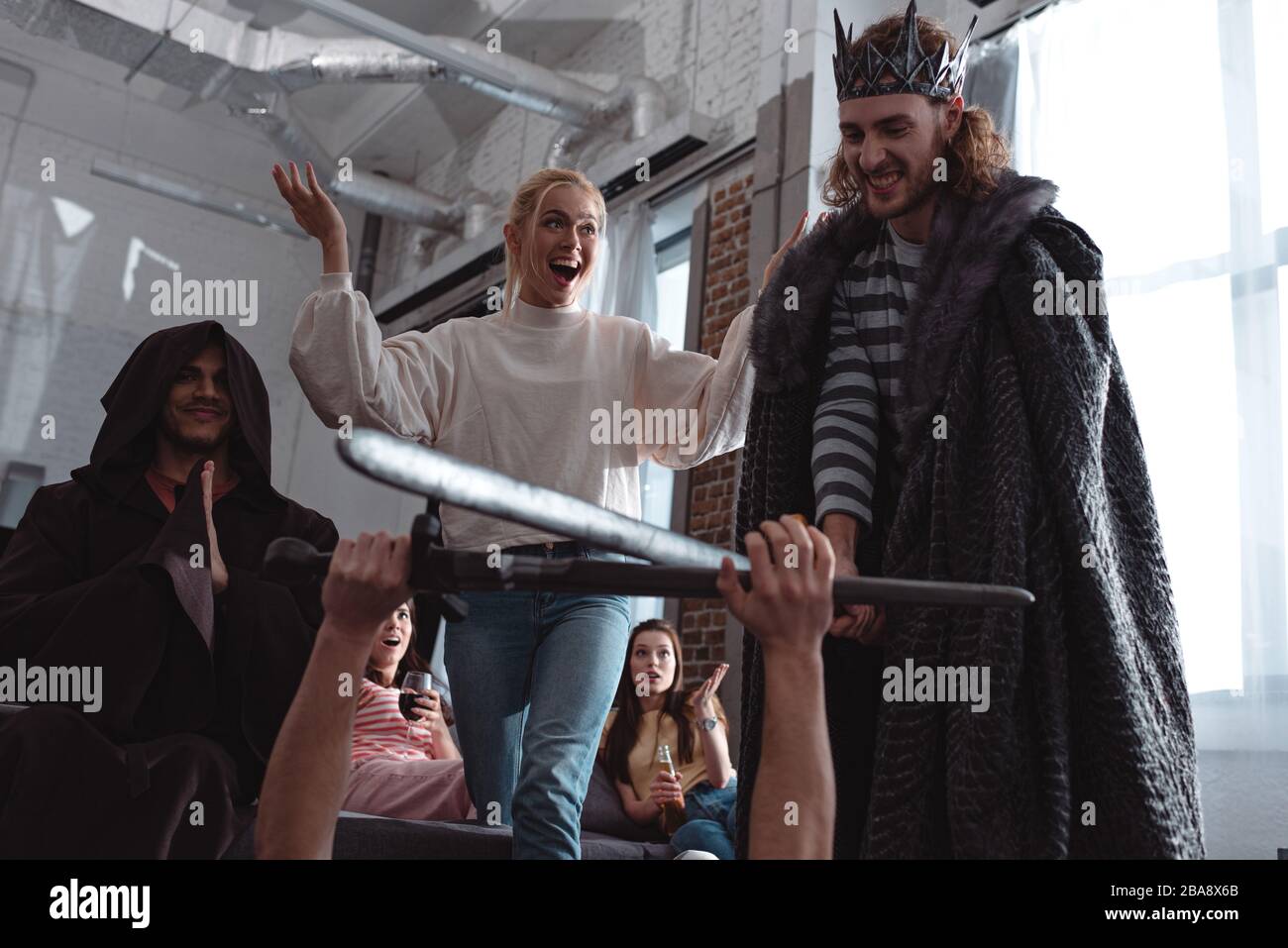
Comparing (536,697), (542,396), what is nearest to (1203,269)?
(542,396)

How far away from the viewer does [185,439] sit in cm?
219

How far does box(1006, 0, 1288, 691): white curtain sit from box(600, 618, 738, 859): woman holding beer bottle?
52.5 inches

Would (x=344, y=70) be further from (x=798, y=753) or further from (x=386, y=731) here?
(x=798, y=753)

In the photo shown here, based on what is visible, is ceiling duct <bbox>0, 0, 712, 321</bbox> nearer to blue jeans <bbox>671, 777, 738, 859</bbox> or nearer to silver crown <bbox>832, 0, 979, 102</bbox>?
blue jeans <bbox>671, 777, 738, 859</bbox>


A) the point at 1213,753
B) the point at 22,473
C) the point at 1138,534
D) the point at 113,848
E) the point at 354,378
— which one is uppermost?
the point at 22,473

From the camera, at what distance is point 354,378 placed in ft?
5.78

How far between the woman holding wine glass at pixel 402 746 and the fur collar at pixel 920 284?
1.13 metres

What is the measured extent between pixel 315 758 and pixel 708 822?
88.3 inches

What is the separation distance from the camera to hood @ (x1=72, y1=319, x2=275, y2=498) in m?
2.14

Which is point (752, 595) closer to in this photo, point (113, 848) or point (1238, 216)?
point (113, 848)

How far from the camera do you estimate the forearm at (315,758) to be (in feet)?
3.18
